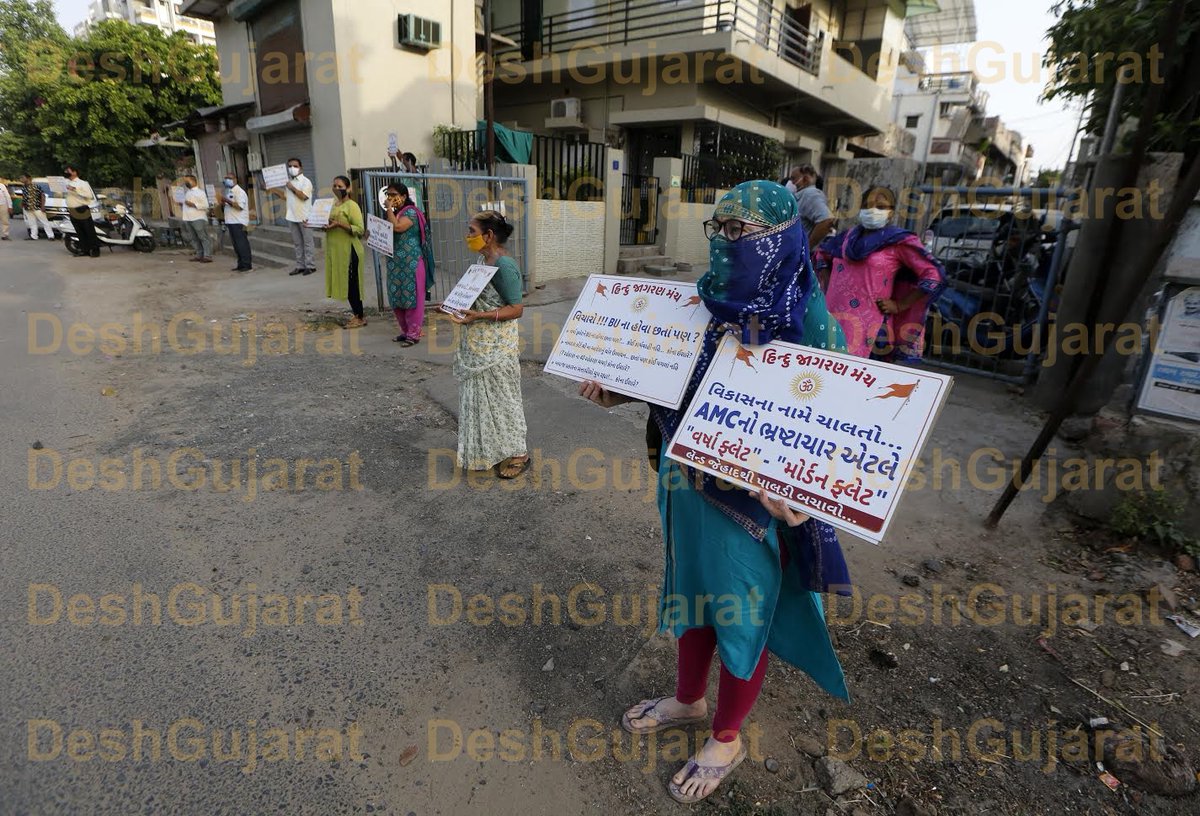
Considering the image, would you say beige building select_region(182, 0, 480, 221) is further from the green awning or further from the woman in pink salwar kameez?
the woman in pink salwar kameez

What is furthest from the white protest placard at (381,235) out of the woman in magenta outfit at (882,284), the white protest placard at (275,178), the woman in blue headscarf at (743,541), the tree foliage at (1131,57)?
the tree foliage at (1131,57)

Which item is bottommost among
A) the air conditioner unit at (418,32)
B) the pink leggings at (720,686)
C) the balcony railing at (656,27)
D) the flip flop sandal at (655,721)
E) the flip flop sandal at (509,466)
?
the flip flop sandal at (655,721)

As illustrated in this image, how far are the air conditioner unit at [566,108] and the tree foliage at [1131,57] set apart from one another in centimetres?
1208

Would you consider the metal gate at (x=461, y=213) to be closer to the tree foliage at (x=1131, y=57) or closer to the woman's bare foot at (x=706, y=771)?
the tree foliage at (x=1131, y=57)

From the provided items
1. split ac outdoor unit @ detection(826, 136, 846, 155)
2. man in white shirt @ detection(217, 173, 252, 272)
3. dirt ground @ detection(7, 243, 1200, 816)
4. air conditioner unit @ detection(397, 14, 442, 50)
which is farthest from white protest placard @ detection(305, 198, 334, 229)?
split ac outdoor unit @ detection(826, 136, 846, 155)

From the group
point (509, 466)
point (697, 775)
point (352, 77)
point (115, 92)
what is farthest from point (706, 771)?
point (115, 92)

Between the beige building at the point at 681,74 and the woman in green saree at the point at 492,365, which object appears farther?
the beige building at the point at 681,74

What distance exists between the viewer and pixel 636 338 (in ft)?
6.51

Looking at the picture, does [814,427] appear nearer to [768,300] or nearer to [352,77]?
[768,300]

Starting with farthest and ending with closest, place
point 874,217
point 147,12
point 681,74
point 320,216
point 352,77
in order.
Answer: point 147,12 → point 681,74 → point 352,77 → point 320,216 → point 874,217

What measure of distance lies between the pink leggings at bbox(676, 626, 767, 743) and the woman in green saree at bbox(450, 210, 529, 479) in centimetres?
214

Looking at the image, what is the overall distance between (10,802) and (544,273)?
9068mm

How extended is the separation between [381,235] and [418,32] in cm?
825

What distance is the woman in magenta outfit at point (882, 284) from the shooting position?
405cm
